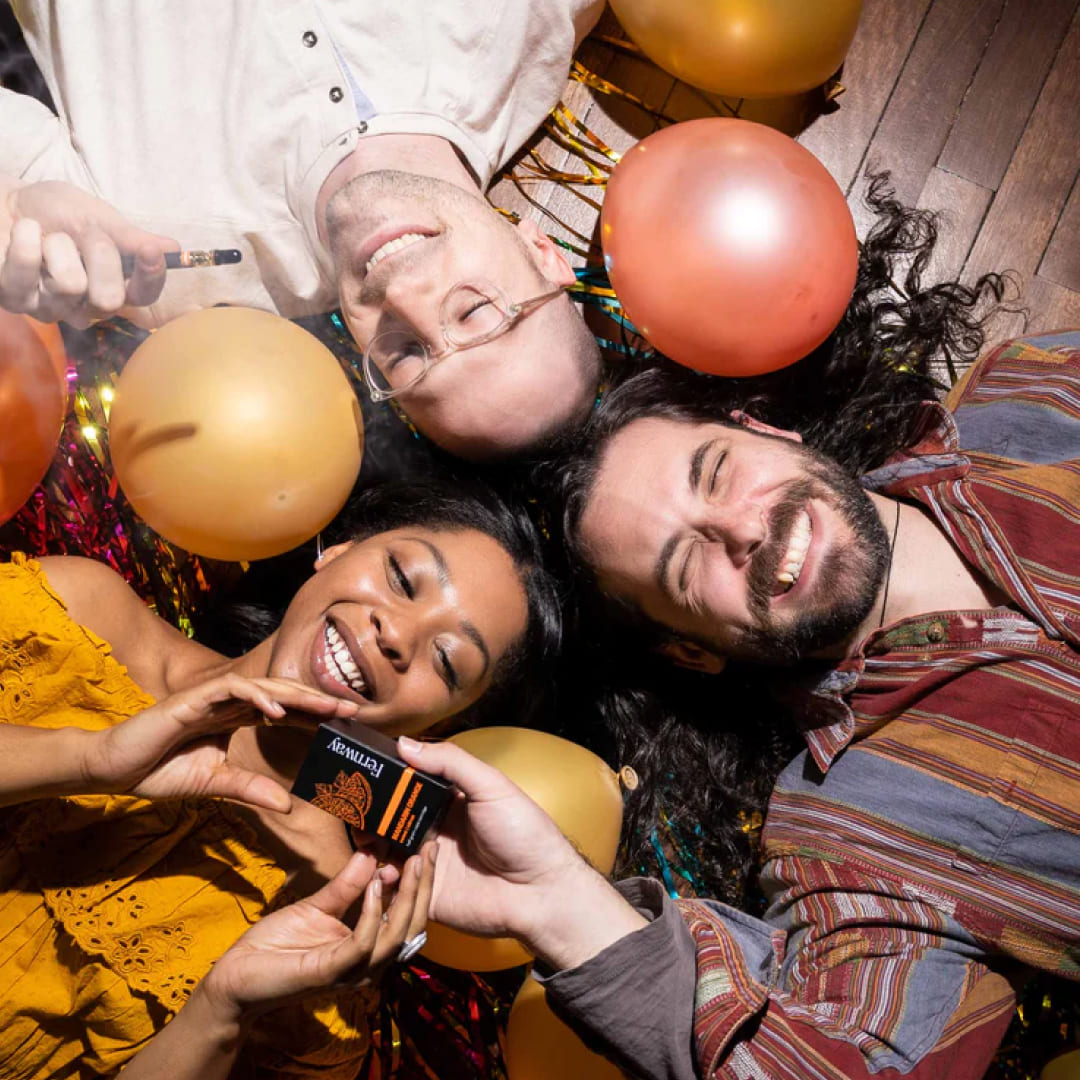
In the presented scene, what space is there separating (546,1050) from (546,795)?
1.68 feet

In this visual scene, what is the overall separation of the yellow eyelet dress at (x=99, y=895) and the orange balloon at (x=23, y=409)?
169mm

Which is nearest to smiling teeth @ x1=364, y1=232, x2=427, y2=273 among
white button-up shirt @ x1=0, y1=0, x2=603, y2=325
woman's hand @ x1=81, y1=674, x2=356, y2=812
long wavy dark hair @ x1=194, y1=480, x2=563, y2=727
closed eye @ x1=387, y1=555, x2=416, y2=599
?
white button-up shirt @ x1=0, y1=0, x2=603, y2=325

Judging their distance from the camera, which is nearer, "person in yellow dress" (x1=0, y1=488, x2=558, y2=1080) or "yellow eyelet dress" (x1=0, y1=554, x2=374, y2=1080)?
"person in yellow dress" (x1=0, y1=488, x2=558, y2=1080)

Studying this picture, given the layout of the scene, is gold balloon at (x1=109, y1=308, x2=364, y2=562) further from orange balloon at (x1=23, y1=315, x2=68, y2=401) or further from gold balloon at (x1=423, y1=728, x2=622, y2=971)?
gold balloon at (x1=423, y1=728, x2=622, y2=971)

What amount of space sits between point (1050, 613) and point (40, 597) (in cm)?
189

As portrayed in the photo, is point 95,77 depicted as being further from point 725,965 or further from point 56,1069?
point 725,965

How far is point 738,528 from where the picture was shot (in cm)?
181

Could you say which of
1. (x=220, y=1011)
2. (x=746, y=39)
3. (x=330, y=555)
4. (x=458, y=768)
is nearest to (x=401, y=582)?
(x=330, y=555)

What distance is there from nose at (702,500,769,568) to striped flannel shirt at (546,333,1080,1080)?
37 centimetres

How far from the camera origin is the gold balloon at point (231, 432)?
5.24 feet

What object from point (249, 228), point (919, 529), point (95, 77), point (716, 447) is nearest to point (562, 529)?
point (716, 447)

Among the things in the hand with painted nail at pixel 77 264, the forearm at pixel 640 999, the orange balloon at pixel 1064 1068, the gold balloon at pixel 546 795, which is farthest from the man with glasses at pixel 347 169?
the orange balloon at pixel 1064 1068

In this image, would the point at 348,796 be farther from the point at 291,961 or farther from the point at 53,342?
the point at 53,342

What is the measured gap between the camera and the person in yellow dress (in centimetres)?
150
